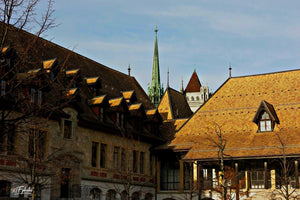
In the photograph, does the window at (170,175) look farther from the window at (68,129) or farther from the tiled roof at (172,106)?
the window at (68,129)

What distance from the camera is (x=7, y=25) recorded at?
1114cm

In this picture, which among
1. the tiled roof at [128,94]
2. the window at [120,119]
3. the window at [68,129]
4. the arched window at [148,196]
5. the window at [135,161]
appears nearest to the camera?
the window at [68,129]

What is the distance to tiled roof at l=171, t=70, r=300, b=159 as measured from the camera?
106 feet

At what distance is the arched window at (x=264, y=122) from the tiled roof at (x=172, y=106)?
906 centimetres

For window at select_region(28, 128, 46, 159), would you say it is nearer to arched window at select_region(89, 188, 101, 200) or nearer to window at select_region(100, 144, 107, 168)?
arched window at select_region(89, 188, 101, 200)

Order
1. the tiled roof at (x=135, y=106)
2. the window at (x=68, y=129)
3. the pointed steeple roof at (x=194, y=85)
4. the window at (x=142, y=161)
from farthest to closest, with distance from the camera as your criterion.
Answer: the pointed steeple roof at (x=194, y=85)
the window at (x=142, y=161)
the tiled roof at (x=135, y=106)
the window at (x=68, y=129)

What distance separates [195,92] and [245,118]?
232 ft

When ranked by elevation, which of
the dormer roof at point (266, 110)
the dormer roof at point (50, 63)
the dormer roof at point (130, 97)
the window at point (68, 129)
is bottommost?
the window at point (68, 129)

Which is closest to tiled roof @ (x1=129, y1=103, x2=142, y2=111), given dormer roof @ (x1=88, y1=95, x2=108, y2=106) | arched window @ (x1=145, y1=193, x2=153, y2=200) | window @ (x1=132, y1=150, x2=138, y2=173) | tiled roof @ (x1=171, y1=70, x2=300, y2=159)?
window @ (x1=132, y1=150, x2=138, y2=173)

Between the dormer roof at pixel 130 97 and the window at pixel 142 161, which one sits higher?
the dormer roof at pixel 130 97

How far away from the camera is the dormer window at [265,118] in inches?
1337

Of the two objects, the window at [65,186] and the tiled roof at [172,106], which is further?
the tiled roof at [172,106]

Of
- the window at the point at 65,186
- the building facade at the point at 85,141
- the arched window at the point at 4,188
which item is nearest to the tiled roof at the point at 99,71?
the building facade at the point at 85,141

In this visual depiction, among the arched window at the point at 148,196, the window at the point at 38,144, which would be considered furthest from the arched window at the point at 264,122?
the window at the point at 38,144
